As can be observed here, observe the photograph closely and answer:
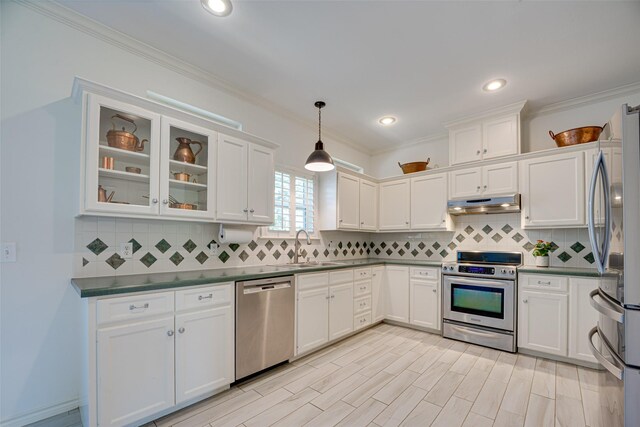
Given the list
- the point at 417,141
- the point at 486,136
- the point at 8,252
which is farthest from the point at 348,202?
the point at 8,252

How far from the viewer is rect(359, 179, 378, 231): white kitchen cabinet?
436 centimetres

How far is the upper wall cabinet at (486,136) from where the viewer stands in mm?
3463

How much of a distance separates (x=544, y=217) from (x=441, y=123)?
1726 millimetres

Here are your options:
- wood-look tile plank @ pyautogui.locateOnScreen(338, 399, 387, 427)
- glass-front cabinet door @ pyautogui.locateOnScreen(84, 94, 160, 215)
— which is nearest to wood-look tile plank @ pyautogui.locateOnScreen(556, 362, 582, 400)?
wood-look tile plank @ pyautogui.locateOnScreen(338, 399, 387, 427)

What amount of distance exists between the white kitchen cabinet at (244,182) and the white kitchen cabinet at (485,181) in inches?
97.0

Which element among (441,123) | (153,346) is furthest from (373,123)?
(153,346)

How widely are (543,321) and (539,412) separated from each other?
3.99 ft

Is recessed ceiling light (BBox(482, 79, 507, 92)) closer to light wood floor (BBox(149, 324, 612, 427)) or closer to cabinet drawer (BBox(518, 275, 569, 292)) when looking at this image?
cabinet drawer (BBox(518, 275, 569, 292))

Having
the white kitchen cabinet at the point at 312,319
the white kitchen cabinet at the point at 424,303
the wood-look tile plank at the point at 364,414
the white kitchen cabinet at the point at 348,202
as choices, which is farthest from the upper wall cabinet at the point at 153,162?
the white kitchen cabinet at the point at 424,303

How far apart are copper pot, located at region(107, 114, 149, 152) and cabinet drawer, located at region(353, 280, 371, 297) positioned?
2711 millimetres

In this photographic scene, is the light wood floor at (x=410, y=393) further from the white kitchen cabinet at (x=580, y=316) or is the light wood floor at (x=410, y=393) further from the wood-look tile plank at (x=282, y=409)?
the white kitchen cabinet at (x=580, y=316)

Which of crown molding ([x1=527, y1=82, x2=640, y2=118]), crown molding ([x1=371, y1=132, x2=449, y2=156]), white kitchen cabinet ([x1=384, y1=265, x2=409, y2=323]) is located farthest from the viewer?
crown molding ([x1=371, y1=132, x2=449, y2=156])

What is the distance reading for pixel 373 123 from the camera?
159 inches

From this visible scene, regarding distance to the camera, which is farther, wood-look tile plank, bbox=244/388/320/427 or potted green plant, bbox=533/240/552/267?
potted green plant, bbox=533/240/552/267
